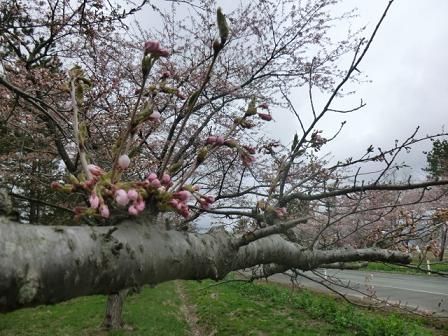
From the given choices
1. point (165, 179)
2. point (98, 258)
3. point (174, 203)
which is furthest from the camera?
point (165, 179)

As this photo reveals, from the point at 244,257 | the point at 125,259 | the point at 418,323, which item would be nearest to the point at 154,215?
the point at 125,259

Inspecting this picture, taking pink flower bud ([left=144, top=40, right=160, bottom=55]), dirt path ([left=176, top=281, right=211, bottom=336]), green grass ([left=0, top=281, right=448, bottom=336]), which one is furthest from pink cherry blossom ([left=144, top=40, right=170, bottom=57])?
dirt path ([left=176, top=281, right=211, bottom=336])

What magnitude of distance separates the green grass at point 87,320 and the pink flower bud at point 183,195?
8.81 meters

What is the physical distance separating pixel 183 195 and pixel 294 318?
1165 cm

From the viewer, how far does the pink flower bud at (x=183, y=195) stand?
1.34 m

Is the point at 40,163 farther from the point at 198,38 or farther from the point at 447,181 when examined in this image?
the point at 447,181

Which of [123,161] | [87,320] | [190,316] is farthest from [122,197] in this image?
[190,316]

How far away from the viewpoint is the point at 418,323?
10938 millimetres

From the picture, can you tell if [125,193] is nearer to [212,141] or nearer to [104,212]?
[104,212]

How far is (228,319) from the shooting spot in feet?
38.3

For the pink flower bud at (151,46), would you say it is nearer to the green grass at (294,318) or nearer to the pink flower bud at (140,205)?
the pink flower bud at (140,205)

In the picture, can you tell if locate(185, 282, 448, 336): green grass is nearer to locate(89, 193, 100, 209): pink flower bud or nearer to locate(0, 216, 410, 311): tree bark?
locate(0, 216, 410, 311): tree bark

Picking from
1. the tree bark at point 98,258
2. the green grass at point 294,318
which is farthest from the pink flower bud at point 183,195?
the green grass at point 294,318

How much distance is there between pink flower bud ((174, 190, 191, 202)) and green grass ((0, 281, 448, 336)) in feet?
28.9
